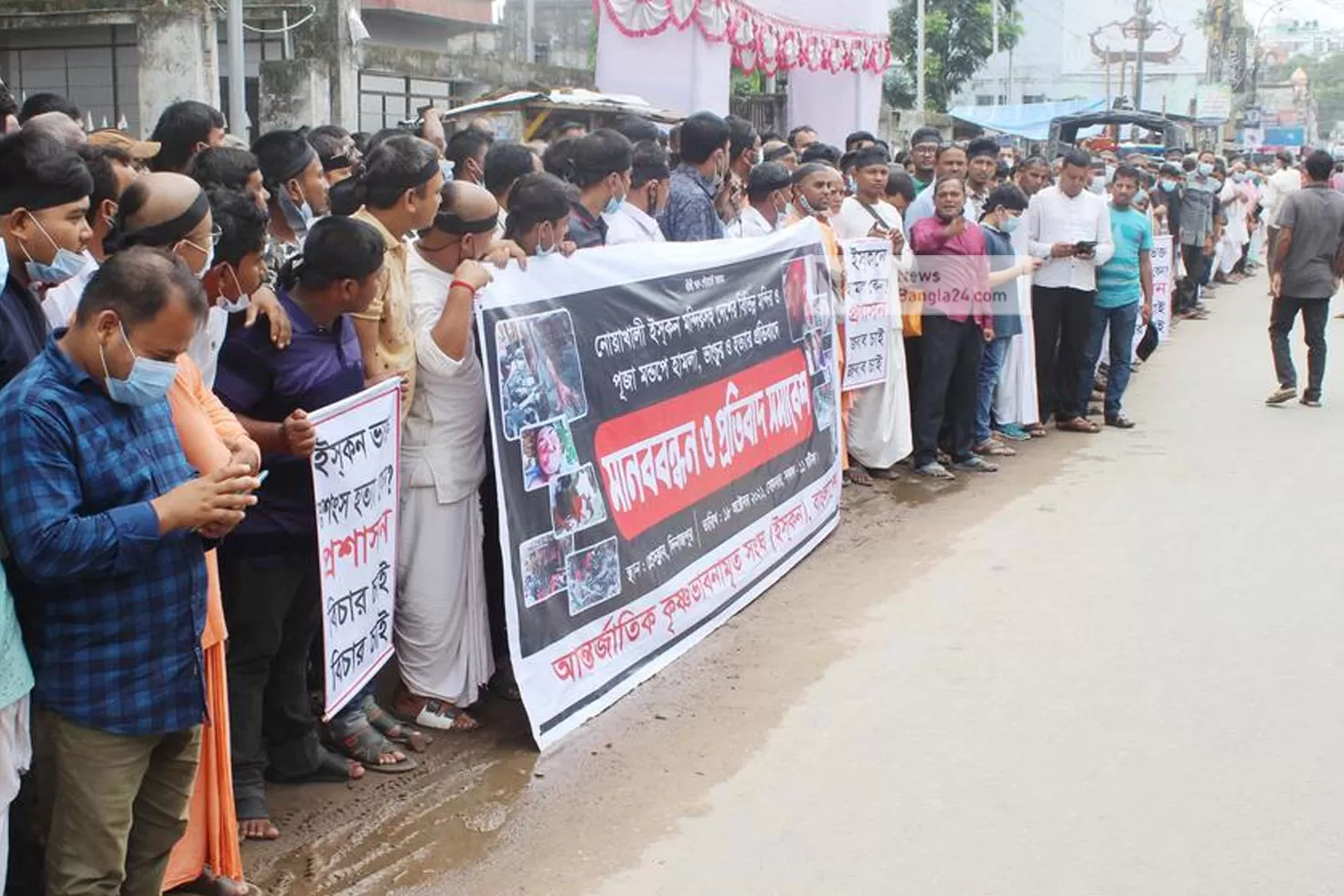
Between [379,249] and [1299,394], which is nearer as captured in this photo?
[379,249]

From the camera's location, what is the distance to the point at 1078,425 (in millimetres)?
10797

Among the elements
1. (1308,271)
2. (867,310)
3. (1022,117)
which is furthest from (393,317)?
(1022,117)

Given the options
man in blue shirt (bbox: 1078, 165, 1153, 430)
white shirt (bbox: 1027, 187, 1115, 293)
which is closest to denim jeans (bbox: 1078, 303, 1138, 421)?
man in blue shirt (bbox: 1078, 165, 1153, 430)

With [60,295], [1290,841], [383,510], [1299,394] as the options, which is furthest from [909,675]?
[1299,394]

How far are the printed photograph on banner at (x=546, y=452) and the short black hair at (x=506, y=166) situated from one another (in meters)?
1.59

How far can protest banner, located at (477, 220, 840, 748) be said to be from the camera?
486cm

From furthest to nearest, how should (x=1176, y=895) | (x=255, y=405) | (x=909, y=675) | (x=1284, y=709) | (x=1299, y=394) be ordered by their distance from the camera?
(x=1299, y=394), (x=909, y=675), (x=1284, y=709), (x=255, y=405), (x=1176, y=895)

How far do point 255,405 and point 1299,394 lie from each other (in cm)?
1043

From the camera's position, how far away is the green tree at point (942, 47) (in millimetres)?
43781

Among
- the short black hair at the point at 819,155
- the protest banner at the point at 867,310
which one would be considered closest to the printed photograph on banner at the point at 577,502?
the protest banner at the point at 867,310

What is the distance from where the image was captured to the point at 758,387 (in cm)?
675

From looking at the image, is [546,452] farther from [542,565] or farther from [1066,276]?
[1066,276]

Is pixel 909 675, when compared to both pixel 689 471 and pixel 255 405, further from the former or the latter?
pixel 255 405

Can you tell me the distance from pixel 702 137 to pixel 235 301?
388 centimetres
